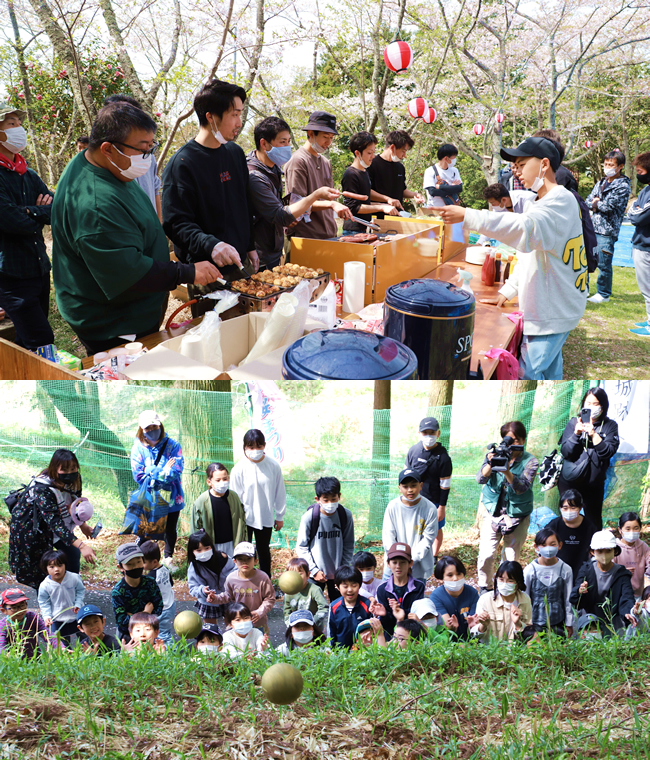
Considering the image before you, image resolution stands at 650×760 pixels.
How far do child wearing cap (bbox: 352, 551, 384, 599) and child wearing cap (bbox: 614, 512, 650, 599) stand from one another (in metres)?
1.16

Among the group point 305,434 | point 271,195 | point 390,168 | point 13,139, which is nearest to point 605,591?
point 305,434

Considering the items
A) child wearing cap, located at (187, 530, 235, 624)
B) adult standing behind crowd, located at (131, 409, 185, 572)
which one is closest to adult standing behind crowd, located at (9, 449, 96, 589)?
adult standing behind crowd, located at (131, 409, 185, 572)

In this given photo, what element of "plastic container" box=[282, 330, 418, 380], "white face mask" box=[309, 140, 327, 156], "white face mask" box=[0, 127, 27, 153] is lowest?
"plastic container" box=[282, 330, 418, 380]

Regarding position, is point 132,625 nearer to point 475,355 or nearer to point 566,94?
point 475,355

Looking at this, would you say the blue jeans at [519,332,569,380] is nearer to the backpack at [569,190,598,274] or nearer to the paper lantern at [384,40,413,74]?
the backpack at [569,190,598,274]

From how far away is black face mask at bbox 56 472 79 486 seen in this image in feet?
8.44

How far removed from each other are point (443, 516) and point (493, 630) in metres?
0.55

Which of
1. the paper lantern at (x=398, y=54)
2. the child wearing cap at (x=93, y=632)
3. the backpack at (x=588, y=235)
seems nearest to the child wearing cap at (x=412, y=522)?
the child wearing cap at (x=93, y=632)

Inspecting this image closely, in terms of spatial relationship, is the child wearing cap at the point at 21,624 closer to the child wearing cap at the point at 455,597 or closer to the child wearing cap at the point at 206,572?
the child wearing cap at the point at 206,572

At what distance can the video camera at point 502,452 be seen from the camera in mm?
2829

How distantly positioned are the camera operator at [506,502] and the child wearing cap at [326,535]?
0.64 m

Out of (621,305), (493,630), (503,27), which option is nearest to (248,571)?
(493,630)

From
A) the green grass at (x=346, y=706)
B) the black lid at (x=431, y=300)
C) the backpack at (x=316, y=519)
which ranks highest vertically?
the black lid at (x=431, y=300)

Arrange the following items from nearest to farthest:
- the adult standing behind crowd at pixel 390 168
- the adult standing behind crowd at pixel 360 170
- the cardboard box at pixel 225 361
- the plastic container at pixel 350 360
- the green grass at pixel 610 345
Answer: the plastic container at pixel 350 360 < the cardboard box at pixel 225 361 < the adult standing behind crowd at pixel 360 170 < the adult standing behind crowd at pixel 390 168 < the green grass at pixel 610 345
